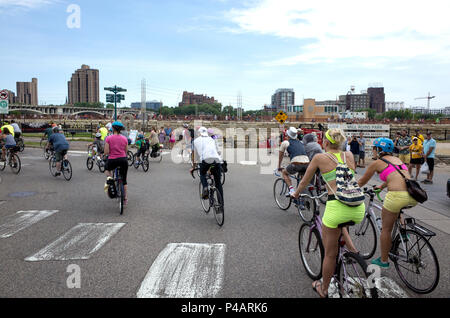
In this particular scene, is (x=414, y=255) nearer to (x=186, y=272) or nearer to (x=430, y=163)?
(x=186, y=272)

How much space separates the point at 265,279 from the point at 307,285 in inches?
21.0

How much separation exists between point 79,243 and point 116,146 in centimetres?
284

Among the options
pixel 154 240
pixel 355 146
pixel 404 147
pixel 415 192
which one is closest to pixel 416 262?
pixel 415 192

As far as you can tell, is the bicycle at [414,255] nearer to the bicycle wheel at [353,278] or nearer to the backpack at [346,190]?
the backpack at [346,190]

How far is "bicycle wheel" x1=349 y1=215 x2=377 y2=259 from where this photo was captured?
18.7ft

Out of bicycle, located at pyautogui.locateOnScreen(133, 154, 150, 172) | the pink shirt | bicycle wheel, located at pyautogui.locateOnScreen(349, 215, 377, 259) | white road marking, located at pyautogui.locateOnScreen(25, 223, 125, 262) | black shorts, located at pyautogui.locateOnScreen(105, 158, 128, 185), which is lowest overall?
white road marking, located at pyautogui.locateOnScreen(25, 223, 125, 262)

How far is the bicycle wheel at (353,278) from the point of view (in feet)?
11.1

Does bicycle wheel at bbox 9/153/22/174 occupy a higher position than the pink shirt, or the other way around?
the pink shirt

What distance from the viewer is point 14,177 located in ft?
45.9

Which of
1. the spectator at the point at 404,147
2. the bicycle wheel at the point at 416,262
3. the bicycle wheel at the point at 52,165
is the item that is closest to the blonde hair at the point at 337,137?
the bicycle wheel at the point at 416,262

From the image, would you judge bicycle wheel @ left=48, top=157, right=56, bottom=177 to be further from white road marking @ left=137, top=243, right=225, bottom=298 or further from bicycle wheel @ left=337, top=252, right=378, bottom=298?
bicycle wheel @ left=337, top=252, right=378, bottom=298

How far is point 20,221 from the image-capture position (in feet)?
25.5

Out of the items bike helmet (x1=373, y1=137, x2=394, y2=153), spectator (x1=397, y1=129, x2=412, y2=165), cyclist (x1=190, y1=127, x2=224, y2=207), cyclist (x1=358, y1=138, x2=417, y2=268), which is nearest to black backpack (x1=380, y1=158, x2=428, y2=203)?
cyclist (x1=358, y1=138, x2=417, y2=268)

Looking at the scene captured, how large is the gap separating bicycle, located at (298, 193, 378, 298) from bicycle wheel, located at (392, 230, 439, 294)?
97 centimetres
